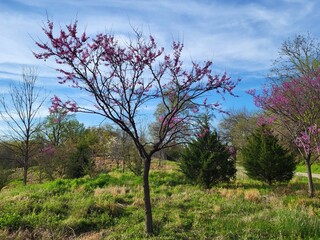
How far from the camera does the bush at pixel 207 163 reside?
38.8ft

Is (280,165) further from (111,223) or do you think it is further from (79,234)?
(79,234)

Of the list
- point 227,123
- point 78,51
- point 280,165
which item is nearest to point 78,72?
point 78,51

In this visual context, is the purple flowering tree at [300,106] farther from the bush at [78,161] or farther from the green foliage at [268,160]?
Result: the bush at [78,161]

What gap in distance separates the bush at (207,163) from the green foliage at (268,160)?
1.25 meters

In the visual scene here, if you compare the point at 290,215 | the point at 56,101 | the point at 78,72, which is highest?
the point at 78,72

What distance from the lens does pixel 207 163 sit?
1174 centimetres

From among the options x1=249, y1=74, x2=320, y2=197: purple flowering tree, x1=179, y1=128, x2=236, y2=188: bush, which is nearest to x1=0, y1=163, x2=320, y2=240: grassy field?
x1=249, y1=74, x2=320, y2=197: purple flowering tree

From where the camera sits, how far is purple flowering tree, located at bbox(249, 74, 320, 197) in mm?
8516

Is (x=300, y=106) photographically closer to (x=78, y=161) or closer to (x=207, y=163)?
(x=207, y=163)

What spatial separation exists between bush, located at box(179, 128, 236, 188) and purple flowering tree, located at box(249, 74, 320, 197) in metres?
3.09

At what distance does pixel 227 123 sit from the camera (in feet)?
120

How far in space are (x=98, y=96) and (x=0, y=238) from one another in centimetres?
319

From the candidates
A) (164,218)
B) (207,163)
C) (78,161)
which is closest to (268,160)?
(207,163)

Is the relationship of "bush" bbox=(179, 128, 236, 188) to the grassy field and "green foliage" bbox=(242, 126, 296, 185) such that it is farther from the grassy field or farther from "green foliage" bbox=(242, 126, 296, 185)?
the grassy field
